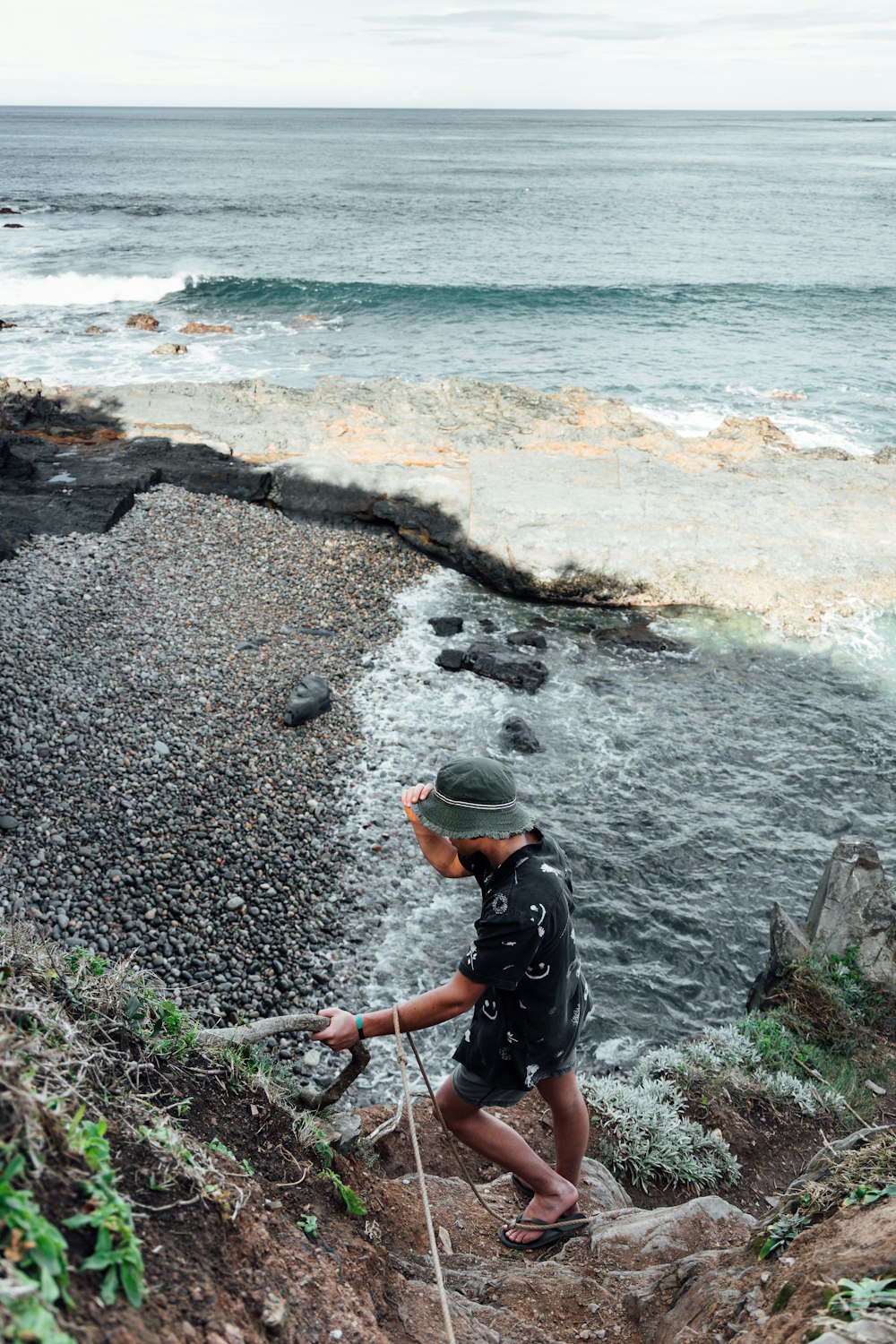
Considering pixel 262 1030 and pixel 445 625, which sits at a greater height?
pixel 262 1030

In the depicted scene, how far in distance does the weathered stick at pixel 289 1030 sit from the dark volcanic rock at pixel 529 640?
8.74 metres

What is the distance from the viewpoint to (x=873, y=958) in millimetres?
6766

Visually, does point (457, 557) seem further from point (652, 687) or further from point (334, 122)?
point (334, 122)

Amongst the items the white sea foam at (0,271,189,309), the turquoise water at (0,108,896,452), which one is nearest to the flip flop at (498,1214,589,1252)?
the turquoise water at (0,108,896,452)

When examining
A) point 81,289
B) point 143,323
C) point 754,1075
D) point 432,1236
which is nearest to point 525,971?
point 432,1236

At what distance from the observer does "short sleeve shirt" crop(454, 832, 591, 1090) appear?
129 inches

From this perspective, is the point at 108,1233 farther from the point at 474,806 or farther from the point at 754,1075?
the point at 754,1075

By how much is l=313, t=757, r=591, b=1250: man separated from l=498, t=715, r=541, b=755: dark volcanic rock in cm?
631

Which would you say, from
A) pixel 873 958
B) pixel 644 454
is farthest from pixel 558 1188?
pixel 644 454

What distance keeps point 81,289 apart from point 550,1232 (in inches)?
1490

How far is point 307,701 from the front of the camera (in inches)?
382

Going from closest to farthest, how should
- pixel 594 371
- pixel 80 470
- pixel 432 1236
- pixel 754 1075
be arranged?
1. pixel 432 1236
2. pixel 754 1075
3. pixel 80 470
4. pixel 594 371

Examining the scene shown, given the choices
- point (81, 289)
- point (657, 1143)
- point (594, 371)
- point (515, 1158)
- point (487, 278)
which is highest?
point (487, 278)

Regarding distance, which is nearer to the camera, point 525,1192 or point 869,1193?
point 869,1193
